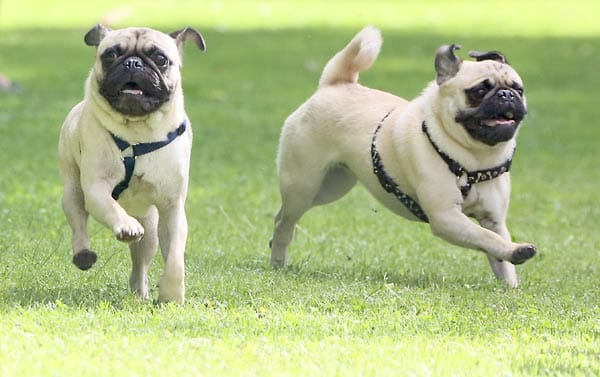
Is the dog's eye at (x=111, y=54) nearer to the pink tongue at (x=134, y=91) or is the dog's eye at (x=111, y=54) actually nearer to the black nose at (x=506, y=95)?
the pink tongue at (x=134, y=91)

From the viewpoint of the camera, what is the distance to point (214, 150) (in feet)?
49.9

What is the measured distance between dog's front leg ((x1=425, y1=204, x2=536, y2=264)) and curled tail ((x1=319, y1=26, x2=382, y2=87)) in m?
1.42

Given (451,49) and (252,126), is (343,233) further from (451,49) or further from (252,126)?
(252,126)

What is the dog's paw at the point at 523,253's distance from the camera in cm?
748

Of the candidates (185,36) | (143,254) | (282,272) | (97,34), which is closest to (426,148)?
(282,272)

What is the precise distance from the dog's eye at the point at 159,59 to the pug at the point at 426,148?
1990mm

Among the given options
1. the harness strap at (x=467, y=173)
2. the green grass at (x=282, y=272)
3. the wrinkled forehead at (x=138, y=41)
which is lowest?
the green grass at (x=282, y=272)

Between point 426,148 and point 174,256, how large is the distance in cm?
208

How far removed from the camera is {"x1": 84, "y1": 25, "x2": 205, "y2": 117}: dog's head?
6.90m

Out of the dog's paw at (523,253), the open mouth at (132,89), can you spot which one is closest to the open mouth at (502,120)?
the dog's paw at (523,253)

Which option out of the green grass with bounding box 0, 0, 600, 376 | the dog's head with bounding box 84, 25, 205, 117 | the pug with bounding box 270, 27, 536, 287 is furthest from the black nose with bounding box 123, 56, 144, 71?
the pug with bounding box 270, 27, 536, 287

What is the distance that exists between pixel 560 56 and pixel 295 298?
16888mm

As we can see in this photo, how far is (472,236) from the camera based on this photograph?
799cm

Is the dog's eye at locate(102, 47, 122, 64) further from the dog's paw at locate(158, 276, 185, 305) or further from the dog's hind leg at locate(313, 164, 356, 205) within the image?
the dog's hind leg at locate(313, 164, 356, 205)
